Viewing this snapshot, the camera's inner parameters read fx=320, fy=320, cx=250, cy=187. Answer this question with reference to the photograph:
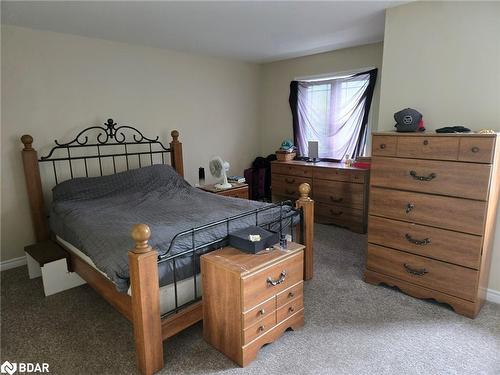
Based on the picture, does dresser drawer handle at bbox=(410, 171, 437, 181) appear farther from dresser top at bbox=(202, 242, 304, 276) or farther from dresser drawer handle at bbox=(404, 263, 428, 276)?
dresser top at bbox=(202, 242, 304, 276)

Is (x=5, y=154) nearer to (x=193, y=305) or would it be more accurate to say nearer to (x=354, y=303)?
(x=193, y=305)

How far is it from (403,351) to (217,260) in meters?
1.31

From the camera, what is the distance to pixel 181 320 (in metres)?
2.02

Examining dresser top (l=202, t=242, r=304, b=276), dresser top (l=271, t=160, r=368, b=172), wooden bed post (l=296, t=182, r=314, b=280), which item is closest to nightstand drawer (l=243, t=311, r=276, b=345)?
dresser top (l=202, t=242, r=304, b=276)

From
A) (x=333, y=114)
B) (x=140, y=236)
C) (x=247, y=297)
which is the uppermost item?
(x=333, y=114)

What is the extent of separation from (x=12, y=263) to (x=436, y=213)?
397 centimetres

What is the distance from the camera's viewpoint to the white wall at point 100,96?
3.17m

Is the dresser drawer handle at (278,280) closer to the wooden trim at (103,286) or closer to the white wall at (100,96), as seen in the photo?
the wooden trim at (103,286)

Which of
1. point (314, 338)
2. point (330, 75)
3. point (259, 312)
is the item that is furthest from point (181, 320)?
point (330, 75)

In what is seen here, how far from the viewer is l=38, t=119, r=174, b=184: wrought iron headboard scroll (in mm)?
3469

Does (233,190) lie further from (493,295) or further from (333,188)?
(493,295)

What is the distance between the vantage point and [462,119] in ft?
8.39

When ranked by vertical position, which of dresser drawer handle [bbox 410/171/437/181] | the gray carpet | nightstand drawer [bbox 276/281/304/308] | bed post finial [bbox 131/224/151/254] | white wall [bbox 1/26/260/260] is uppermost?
white wall [bbox 1/26/260/260]

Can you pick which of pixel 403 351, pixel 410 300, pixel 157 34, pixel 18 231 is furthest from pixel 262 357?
pixel 157 34
